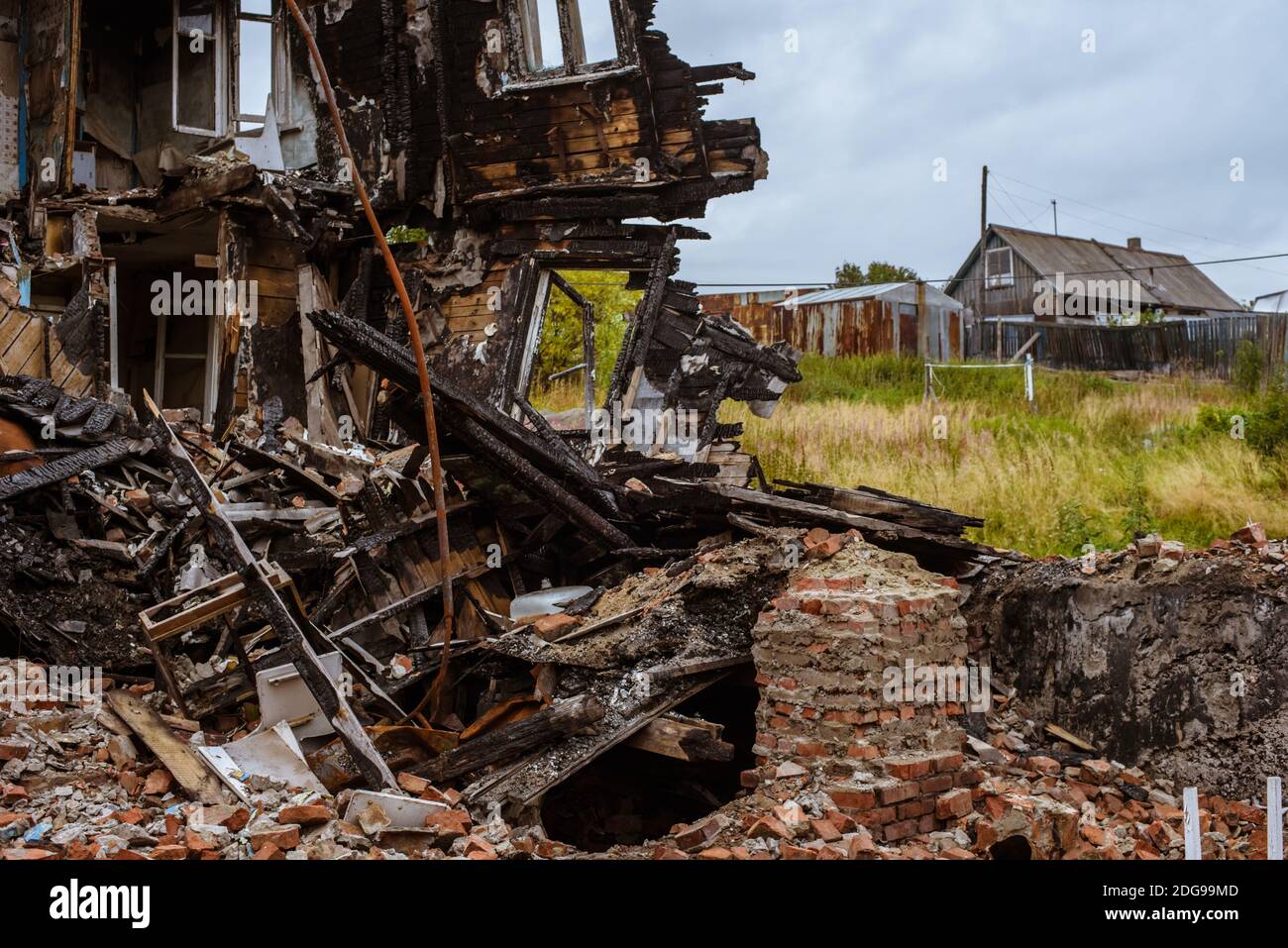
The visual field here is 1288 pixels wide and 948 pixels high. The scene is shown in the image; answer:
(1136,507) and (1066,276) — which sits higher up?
(1066,276)

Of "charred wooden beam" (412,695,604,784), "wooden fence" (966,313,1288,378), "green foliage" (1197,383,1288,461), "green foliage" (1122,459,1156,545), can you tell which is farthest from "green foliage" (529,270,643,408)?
"charred wooden beam" (412,695,604,784)

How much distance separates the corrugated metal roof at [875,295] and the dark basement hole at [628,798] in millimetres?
20812

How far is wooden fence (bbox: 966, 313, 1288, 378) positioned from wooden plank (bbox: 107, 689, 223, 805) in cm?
1765

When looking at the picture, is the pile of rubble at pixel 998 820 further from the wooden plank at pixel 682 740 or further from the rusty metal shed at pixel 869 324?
the rusty metal shed at pixel 869 324

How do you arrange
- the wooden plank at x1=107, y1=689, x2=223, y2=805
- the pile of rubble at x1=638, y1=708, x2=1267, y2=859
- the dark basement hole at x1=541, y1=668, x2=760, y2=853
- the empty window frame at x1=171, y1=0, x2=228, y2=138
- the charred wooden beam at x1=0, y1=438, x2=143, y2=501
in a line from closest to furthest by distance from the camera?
the pile of rubble at x1=638, y1=708, x2=1267, y2=859
the wooden plank at x1=107, y1=689, x2=223, y2=805
the dark basement hole at x1=541, y1=668, x2=760, y2=853
the charred wooden beam at x1=0, y1=438, x2=143, y2=501
the empty window frame at x1=171, y1=0, x2=228, y2=138

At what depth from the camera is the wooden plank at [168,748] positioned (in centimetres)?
479

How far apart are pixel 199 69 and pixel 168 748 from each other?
395 inches

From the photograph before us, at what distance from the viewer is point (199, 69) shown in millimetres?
12750

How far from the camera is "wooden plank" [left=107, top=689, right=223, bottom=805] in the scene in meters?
4.79

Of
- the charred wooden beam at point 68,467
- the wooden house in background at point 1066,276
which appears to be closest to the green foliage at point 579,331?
the charred wooden beam at point 68,467

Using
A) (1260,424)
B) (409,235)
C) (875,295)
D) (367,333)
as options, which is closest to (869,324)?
(875,295)

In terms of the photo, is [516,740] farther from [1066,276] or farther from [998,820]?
[1066,276]

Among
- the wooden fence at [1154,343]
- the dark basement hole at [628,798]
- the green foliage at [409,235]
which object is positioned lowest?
the dark basement hole at [628,798]

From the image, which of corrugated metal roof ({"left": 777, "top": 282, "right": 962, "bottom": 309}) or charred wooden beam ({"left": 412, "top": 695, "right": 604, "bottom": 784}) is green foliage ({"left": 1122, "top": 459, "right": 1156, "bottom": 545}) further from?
corrugated metal roof ({"left": 777, "top": 282, "right": 962, "bottom": 309})
